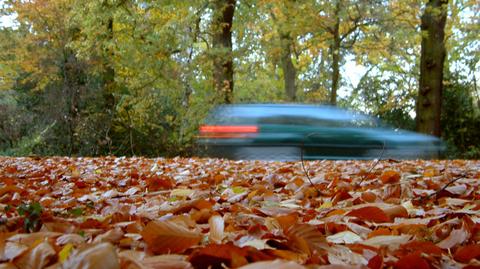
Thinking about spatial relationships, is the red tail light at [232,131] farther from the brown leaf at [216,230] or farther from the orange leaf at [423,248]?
the orange leaf at [423,248]

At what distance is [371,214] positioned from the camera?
6.65 ft

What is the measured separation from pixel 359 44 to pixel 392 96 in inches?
150

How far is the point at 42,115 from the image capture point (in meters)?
15.6

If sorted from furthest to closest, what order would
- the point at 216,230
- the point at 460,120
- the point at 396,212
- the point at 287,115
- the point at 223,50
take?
the point at 460,120 < the point at 223,50 < the point at 287,115 < the point at 396,212 < the point at 216,230

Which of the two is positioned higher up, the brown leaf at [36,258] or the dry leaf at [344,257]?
the brown leaf at [36,258]

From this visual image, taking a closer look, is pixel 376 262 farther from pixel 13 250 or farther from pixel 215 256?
pixel 13 250

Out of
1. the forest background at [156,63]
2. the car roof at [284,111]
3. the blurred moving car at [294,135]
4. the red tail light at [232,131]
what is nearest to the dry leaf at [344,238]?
the blurred moving car at [294,135]

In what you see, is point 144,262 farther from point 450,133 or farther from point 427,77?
point 450,133

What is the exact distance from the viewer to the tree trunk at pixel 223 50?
13.2 meters

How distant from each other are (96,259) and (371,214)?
4.05 ft

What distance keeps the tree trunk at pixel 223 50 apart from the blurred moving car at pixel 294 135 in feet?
12.5

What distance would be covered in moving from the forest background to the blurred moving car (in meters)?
2.68

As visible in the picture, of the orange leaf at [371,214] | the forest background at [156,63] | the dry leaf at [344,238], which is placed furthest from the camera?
the forest background at [156,63]

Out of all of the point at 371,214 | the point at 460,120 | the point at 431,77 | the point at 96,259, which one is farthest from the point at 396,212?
the point at 460,120
